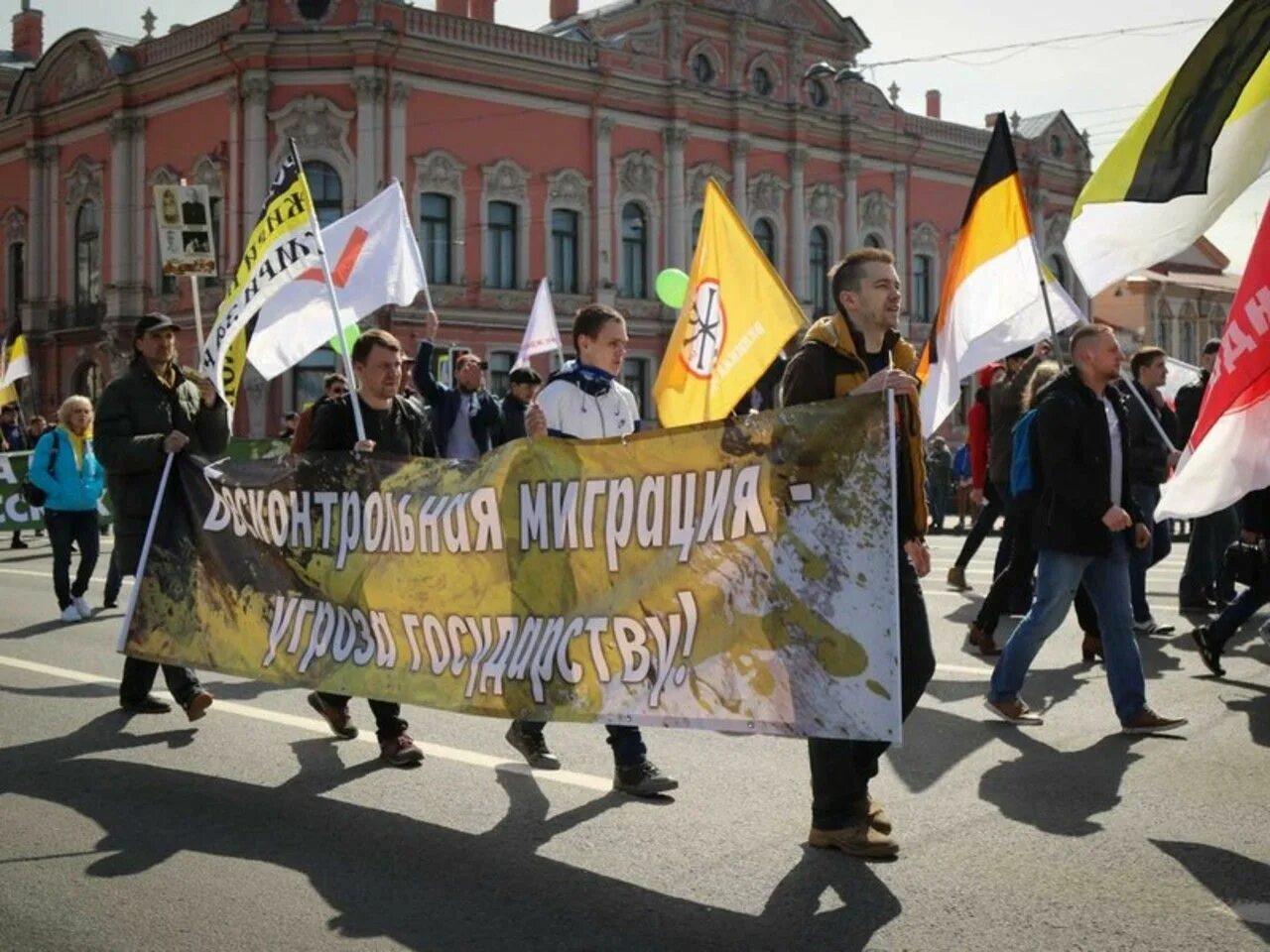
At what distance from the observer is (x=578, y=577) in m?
5.80

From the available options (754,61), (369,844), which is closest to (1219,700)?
(369,844)

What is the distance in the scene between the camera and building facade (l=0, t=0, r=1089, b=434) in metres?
36.4

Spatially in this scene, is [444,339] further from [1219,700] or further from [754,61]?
[1219,700]

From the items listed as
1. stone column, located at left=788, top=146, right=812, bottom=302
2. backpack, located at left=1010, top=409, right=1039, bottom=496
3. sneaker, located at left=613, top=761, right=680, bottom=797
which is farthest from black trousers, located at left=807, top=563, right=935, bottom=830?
stone column, located at left=788, top=146, right=812, bottom=302

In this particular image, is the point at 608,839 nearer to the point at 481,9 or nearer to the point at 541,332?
the point at 541,332

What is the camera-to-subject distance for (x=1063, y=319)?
10828 mm

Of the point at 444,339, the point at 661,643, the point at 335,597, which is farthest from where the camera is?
the point at 444,339

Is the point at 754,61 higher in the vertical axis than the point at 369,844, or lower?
higher

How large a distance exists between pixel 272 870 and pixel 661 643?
1500 millimetres

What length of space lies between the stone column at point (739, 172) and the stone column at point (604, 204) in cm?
396

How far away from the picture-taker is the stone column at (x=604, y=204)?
40688 mm

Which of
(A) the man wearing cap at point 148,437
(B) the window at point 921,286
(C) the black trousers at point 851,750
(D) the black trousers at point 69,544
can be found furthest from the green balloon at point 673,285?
(B) the window at point 921,286

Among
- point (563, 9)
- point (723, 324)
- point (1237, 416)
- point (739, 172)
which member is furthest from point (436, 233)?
point (1237, 416)

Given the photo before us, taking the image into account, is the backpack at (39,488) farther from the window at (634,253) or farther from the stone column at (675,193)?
the stone column at (675,193)
